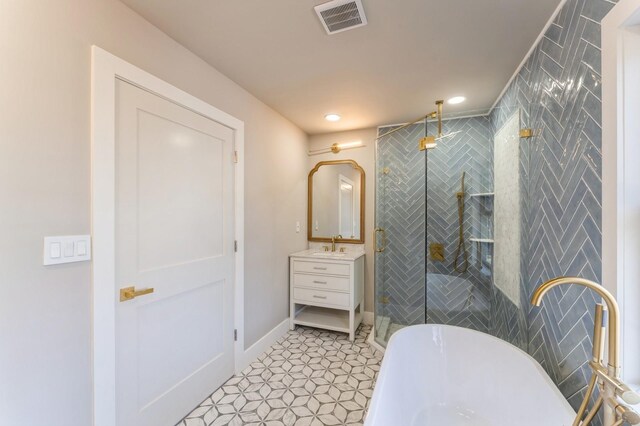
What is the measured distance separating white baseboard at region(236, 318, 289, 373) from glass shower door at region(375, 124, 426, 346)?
1001 millimetres

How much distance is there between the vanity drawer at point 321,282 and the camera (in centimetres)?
273

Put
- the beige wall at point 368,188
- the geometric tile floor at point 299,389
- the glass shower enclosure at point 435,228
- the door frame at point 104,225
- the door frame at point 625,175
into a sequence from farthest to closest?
the beige wall at point 368,188 → the glass shower enclosure at point 435,228 → the geometric tile floor at point 299,389 → the door frame at point 104,225 → the door frame at point 625,175

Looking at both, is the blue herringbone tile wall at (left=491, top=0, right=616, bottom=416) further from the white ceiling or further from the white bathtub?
the white ceiling

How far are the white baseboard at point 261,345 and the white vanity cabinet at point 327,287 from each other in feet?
0.51

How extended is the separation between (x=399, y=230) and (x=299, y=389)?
71.1 inches

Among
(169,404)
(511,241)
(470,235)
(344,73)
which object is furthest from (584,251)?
(169,404)

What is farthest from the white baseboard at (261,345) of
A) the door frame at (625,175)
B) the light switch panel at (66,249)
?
the door frame at (625,175)

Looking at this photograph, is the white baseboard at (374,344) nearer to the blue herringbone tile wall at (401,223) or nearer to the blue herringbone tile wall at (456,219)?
the blue herringbone tile wall at (401,223)

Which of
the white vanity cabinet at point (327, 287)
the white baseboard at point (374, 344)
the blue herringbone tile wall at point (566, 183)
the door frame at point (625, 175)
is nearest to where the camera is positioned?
the door frame at point (625, 175)

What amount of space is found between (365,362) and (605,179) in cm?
206

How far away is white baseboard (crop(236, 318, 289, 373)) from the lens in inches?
85.2

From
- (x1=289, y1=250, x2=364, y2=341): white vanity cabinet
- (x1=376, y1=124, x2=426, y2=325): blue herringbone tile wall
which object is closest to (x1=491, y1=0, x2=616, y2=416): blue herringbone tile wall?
(x1=376, y1=124, x2=426, y2=325): blue herringbone tile wall

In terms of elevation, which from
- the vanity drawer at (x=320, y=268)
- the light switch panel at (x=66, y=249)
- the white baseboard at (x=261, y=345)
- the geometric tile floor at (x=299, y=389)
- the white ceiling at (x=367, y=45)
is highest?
the white ceiling at (x=367, y=45)

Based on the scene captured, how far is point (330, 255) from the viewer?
2.91 meters
